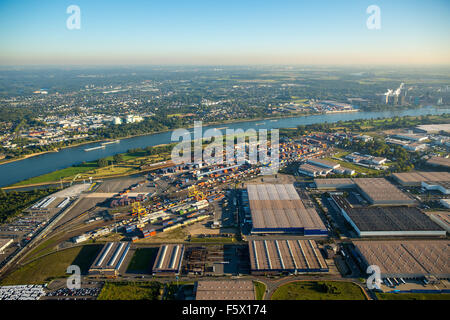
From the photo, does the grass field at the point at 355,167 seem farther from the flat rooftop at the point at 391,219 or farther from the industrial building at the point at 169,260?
the industrial building at the point at 169,260

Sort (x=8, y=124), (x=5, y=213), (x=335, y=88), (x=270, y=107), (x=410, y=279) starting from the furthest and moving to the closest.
Result: (x=335, y=88) < (x=270, y=107) < (x=8, y=124) < (x=5, y=213) < (x=410, y=279)

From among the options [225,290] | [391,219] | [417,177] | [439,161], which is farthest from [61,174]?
[439,161]

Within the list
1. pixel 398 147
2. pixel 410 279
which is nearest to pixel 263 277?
pixel 410 279

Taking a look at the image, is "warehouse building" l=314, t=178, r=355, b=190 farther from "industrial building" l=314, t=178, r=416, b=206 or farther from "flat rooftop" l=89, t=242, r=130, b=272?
"flat rooftop" l=89, t=242, r=130, b=272

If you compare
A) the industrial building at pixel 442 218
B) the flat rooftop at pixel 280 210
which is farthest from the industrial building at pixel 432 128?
the flat rooftop at pixel 280 210

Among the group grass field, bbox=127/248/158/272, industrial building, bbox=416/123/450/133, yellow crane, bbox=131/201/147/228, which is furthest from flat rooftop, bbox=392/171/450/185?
yellow crane, bbox=131/201/147/228

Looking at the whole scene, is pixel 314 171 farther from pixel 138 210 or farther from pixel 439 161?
pixel 138 210
